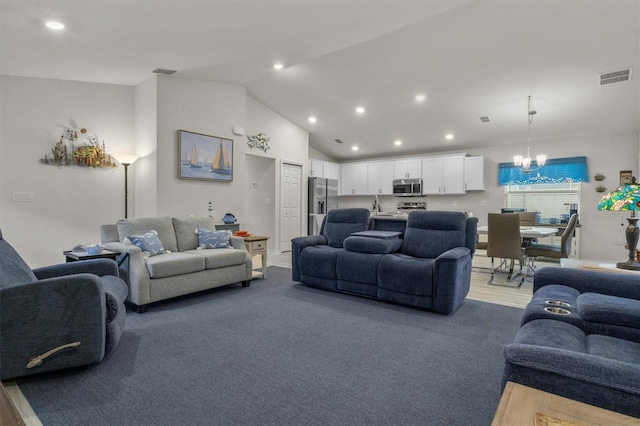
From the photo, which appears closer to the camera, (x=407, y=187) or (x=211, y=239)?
(x=211, y=239)

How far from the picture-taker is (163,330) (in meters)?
2.70

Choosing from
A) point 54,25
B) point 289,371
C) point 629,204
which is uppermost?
point 54,25

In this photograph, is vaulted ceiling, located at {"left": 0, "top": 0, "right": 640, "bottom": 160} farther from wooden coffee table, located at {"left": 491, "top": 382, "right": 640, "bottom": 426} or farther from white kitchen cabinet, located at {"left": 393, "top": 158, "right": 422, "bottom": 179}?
wooden coffee table, located at {"left": 491, "top": 382, "right": 640, "bottom": 426}

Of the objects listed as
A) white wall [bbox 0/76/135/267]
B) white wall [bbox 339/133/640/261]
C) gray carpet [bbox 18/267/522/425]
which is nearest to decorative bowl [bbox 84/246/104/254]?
gray carpet [bbox 18/267/522/425]

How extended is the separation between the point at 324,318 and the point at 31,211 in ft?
12.7

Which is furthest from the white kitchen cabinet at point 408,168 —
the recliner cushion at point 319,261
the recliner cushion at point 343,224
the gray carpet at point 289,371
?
the gray carpet at point 289,371

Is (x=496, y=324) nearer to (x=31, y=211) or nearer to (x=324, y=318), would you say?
(x=324, y=318)

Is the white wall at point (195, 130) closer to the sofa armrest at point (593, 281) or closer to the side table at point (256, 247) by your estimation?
the side table at point (256, 247)

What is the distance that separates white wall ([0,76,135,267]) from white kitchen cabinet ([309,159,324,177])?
3909 mm

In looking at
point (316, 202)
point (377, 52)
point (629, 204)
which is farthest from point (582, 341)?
point (316, 202)

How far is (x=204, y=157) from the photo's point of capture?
16.6ft

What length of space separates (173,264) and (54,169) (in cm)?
237

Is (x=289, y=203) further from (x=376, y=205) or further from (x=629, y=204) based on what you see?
(x=629, y=204)

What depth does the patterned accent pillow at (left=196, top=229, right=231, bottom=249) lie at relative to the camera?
13.3 feet
